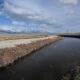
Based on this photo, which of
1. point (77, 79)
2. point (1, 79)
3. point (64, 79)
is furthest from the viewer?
point (1, 79)

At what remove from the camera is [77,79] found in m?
17.2

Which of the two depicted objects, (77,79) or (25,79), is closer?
(77,79)

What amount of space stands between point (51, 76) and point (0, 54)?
1039cm

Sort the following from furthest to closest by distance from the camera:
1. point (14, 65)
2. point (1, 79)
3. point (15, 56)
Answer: point (15, 56)
point (14, 65)
point (1, 79)

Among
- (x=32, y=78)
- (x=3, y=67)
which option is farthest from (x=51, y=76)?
(x=3, y=67)

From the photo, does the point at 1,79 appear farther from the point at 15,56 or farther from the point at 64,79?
the point at 15,56

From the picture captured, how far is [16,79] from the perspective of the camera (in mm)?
21000

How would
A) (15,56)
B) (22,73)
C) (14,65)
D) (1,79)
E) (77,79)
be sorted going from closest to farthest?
(77,79) < (1,79) < (22,73) < (14,65) < (15,56)

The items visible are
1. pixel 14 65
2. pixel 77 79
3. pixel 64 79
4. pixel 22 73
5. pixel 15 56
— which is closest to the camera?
pixel 77 79

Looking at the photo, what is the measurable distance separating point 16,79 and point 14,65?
7.05m

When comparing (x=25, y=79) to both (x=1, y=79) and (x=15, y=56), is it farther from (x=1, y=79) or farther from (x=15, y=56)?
(x=15, y=56)

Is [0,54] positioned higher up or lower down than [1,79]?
higher up

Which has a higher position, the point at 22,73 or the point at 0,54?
the point at 0,54

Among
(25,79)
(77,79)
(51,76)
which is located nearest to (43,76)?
(51,76)
